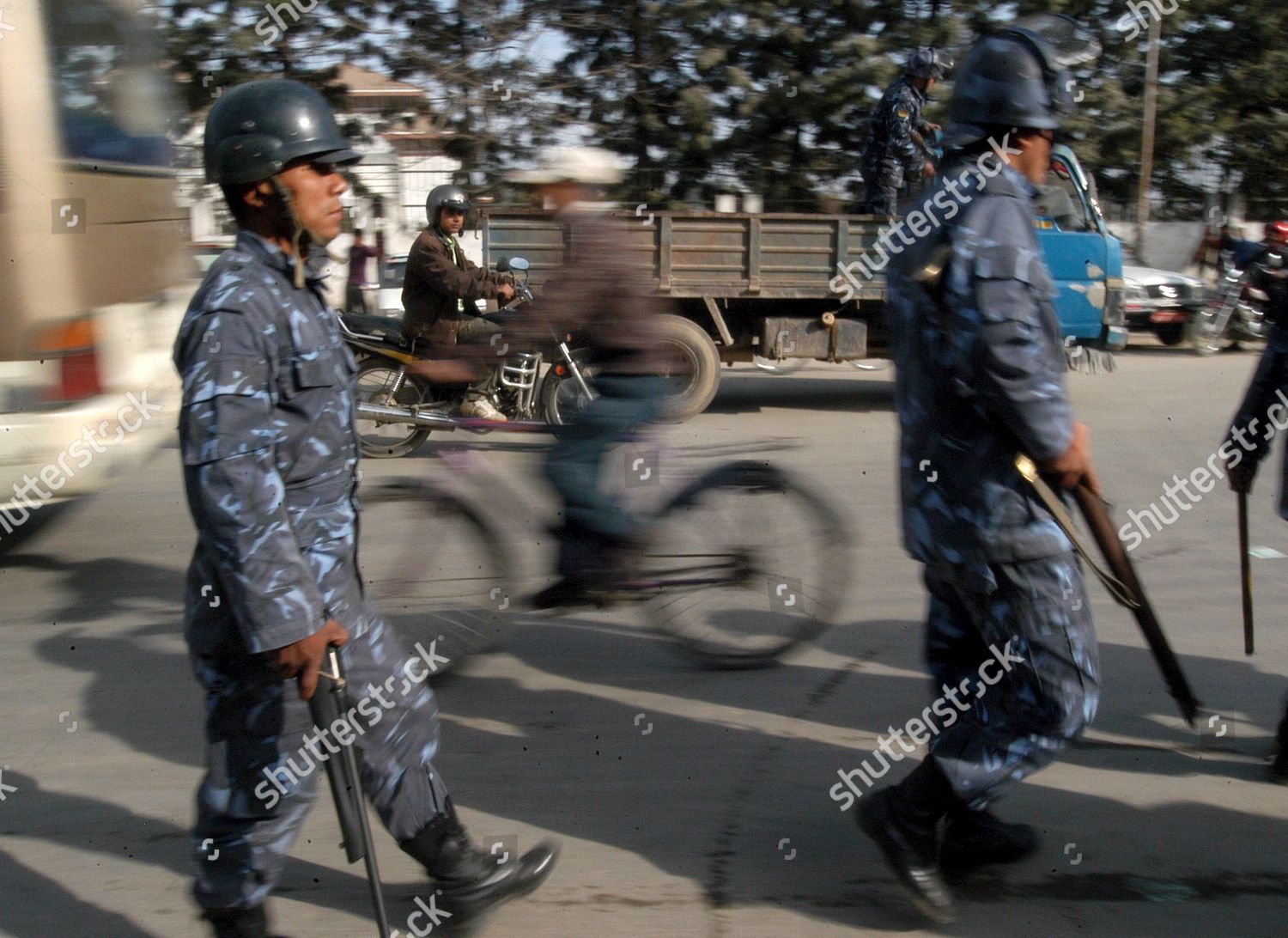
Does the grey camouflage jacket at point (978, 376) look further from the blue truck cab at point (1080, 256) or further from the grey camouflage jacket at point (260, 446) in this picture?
the blue truck cab at point (1080, 256)

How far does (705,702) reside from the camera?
4.28 meters

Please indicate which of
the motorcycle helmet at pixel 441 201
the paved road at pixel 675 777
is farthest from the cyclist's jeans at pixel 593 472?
the motorcycle helmet at pixel 441 201

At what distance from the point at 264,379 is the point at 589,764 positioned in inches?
75.2

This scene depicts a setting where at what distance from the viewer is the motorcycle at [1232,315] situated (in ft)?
46.2

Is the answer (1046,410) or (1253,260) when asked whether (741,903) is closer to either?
(1046,410)

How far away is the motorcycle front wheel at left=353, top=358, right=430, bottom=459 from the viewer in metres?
8.01

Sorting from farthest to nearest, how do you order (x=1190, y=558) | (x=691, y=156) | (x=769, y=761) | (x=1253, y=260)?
(x=691, y=156), (x=1253, y=260), (x=1190, y=558), (x=769, y=761)

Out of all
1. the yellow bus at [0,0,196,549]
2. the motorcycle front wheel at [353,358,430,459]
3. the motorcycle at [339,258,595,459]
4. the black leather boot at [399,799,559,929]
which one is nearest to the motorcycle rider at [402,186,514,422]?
the motorcycle at [339,258,595,459]

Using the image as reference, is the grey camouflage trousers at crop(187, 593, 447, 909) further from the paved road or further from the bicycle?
the bicycle

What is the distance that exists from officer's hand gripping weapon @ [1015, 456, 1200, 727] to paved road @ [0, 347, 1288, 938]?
429 millimetres

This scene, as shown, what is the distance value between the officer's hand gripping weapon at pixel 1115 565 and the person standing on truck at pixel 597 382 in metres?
1.74

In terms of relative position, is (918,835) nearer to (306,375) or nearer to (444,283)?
(306,375)

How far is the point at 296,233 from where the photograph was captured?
2457mm

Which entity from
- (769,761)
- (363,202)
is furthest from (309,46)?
(769,761)
